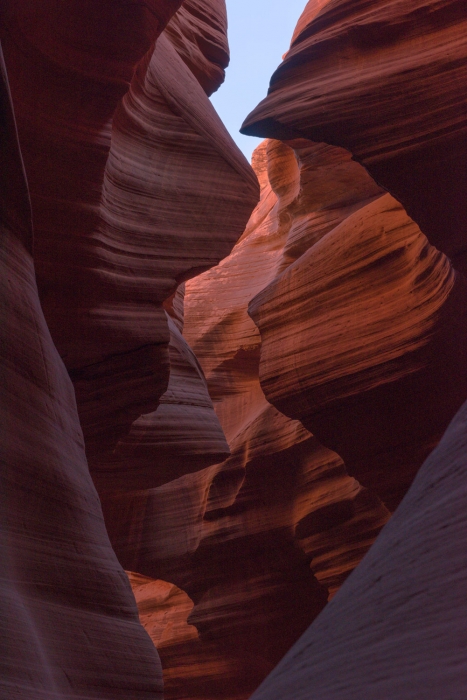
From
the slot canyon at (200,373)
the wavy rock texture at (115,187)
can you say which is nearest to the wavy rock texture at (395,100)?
the slot canyon at (200,373)

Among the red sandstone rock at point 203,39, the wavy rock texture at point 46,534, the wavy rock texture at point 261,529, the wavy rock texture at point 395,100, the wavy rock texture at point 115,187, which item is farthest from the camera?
the wavy rock texture at point 261,529

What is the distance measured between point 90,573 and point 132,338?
8.52ft

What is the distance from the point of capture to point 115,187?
6.06 meters

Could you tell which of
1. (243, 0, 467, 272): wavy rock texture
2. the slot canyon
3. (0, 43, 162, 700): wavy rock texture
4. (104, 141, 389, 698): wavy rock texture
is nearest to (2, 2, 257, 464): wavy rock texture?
the slot canyon

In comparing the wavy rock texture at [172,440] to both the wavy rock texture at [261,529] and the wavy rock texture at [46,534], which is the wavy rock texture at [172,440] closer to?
the wavy rock texture at [261,529]

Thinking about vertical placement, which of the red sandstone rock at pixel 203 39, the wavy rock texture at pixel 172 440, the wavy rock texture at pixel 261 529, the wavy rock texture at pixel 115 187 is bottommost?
the wavy rock texture at pixel 261 529

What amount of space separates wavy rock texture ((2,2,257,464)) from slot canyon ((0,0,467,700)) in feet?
0.06

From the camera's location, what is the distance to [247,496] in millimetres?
10680

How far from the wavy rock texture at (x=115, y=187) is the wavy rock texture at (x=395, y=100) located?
2.62ft

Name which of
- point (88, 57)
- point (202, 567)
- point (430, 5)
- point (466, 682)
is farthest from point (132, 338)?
point (202, 567)

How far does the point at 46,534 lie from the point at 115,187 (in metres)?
3.10

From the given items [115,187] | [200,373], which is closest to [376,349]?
[200,373]

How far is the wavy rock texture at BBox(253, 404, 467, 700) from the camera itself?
1837 mm

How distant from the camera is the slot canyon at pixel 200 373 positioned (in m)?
2.73
